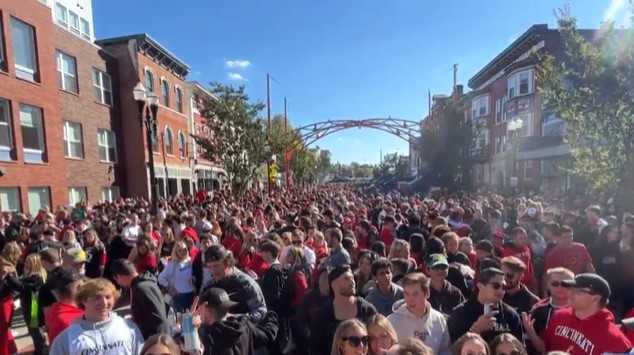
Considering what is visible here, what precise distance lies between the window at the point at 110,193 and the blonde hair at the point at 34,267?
54.7 ft

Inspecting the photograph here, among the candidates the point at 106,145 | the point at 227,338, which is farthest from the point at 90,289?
the point at 106,145

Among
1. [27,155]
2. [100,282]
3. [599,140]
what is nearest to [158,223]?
[100,282]

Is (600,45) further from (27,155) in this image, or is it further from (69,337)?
(27,155)

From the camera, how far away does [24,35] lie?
595 inches

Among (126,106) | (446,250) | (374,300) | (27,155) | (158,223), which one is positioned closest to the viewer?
(374,300)

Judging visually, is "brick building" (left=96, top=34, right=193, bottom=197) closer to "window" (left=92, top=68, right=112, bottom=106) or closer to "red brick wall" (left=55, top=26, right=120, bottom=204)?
"window" (left=92, top=68, right=112, bottom=106)

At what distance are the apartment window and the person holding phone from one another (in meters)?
19.3

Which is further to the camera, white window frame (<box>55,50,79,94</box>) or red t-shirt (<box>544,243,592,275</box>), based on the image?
white window frame (<box>55,50,79,94</box>)

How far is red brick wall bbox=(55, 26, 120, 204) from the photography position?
17.9m

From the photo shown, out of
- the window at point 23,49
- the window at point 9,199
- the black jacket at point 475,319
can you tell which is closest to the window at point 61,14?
the window at point 23,49

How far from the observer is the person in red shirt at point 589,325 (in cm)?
272

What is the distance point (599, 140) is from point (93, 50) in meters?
22.7

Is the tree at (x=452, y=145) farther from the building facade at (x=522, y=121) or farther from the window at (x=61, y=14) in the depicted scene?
the window at (x=61, y=14)

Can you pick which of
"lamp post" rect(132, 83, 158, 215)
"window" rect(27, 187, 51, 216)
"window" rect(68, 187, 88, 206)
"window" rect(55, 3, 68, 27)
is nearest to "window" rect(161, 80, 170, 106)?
"window" rect(55, 3, 68, 27)
